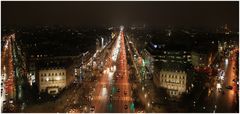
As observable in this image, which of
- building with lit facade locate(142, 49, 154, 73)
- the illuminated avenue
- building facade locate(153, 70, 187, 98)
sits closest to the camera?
the illuminated avenue

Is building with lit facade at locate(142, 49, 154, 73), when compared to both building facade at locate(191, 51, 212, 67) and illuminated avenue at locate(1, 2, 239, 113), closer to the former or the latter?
illuminated avenue at locate(1, 2, 239, 113)

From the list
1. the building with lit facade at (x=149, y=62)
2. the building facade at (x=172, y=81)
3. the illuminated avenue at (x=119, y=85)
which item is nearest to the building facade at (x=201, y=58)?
the illuminated avenue at (x=119, y=85)

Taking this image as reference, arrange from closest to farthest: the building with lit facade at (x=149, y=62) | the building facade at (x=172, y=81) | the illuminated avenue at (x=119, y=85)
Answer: the illuminated avenue at (x=119, y=85), the building facade at (x=172, y=81), the building with lit facade at (x=149, y=62)

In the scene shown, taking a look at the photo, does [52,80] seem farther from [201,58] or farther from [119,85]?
[201,58]

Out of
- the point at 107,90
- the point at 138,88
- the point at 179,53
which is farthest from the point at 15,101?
the point at 179,53

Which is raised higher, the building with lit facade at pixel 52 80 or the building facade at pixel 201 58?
the building facade at pixel 201 58

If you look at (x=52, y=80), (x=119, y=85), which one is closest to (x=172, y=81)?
(x=119, y=85)

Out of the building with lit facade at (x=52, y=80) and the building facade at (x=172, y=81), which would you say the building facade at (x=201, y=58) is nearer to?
the building facade at (x=172, y=81)

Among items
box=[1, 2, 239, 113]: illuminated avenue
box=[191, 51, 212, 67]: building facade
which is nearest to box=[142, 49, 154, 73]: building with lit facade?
box=[1, 2, 239, 113]: illuminated avenue

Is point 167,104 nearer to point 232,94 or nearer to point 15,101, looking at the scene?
point 232,94
